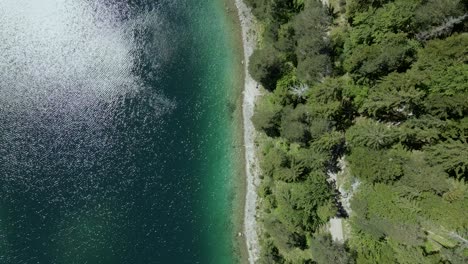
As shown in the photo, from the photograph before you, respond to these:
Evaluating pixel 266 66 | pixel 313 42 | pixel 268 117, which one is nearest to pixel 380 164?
pixel 268 117

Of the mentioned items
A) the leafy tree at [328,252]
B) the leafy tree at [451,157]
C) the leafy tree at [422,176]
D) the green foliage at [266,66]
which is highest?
the green foliage at [266,66]

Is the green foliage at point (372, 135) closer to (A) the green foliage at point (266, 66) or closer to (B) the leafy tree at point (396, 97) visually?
(B) the leafy tree at point (396, 97)

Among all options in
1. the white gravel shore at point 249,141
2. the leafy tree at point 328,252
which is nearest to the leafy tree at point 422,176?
the leafy tree at point 328,252

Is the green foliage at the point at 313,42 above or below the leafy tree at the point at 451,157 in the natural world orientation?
above

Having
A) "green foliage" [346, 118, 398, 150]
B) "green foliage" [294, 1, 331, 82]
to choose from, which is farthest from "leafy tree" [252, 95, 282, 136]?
"green foliage" [346, 118, 398, 150]

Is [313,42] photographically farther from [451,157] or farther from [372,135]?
[451,157]

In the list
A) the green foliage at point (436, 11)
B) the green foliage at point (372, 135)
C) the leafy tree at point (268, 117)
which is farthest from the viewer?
the leafy tree at point (268, 117)
